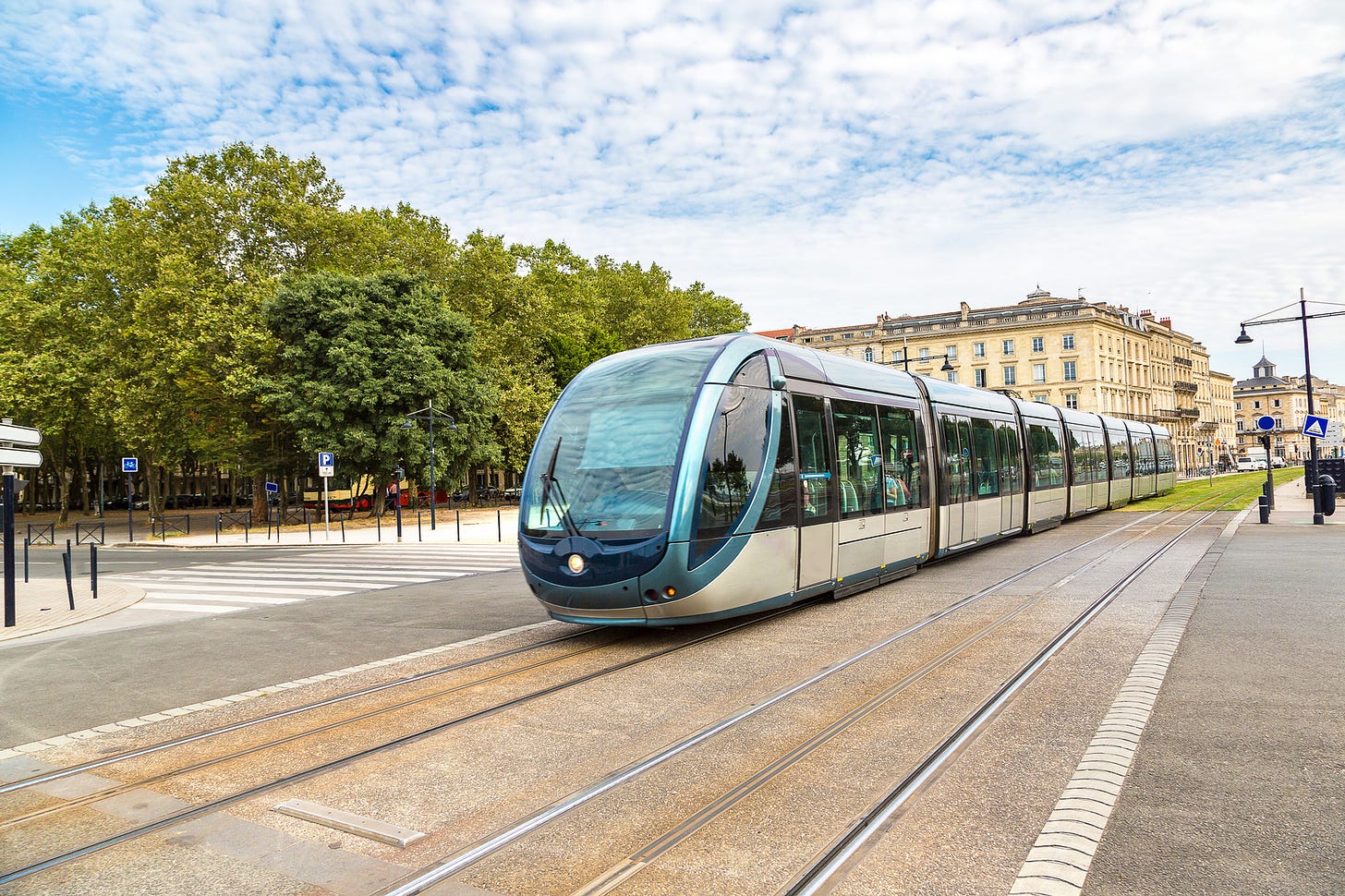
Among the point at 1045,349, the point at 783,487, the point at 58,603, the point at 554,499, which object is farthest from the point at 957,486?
the point at 1045,349

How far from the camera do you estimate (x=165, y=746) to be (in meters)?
6.11

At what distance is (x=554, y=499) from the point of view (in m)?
8.77

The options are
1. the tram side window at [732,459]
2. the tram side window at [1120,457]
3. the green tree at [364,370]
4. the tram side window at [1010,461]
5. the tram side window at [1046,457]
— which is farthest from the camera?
the green tree at [364,370]

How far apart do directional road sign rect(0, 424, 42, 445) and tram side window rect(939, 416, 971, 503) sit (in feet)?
41.6

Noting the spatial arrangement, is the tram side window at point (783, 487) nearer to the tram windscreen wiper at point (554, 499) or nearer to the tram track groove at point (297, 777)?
the tram track groove at point (297, 777)

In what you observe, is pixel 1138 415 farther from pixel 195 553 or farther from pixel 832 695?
pixel 832 695

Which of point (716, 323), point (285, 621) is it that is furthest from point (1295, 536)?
point (716, 323)

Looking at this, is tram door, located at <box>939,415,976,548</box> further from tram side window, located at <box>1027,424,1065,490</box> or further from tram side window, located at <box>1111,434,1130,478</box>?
tram side window, located at <box>1111,434,1130,478</box>

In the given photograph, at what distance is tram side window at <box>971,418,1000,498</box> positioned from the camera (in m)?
16.0

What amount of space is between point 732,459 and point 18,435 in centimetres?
931

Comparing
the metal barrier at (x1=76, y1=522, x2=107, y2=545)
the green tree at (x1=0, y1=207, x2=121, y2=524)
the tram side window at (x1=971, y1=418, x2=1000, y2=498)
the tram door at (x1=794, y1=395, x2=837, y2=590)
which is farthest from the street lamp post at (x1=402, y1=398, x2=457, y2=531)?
the tram door at (x1=794, y1=395, x2=837, y2=590)

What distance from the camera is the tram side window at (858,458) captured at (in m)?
10.9

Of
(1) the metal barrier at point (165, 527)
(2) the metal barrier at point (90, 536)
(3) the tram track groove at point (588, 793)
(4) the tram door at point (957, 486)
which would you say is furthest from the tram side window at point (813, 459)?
(1) the metal barrier at point (165, 527)

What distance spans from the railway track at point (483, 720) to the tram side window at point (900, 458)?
2543mm
